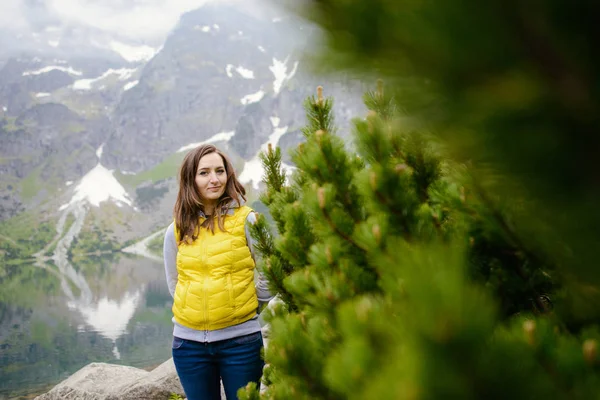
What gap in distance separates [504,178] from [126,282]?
390 feet

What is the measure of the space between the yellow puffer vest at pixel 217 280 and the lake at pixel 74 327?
1268 inches

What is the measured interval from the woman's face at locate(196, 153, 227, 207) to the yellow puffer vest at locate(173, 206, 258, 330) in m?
0.28

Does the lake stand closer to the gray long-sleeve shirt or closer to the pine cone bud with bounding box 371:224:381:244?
the gray long-sleeve shirt

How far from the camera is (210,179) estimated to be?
4.46 metres

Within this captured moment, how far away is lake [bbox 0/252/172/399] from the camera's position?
37062 millimetres

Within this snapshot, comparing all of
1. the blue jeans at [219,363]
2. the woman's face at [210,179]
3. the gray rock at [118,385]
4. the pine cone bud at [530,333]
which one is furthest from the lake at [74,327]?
the pine cone bud at [530,333]

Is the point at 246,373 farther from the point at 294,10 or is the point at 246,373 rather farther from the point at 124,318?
the point at 124,318

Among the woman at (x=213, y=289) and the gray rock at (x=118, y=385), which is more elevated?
the woman at (x=213, y=289)

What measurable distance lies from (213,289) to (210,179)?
1.06 metres

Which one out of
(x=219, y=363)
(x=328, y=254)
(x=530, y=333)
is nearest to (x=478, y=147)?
(x=530, y=333)

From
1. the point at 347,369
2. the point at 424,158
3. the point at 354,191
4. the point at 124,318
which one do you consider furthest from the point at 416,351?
the point at 124,318

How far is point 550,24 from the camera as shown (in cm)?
68

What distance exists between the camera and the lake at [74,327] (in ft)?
122

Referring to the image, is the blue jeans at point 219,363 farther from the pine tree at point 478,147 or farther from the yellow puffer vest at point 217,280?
the pine tree at point 478,147
